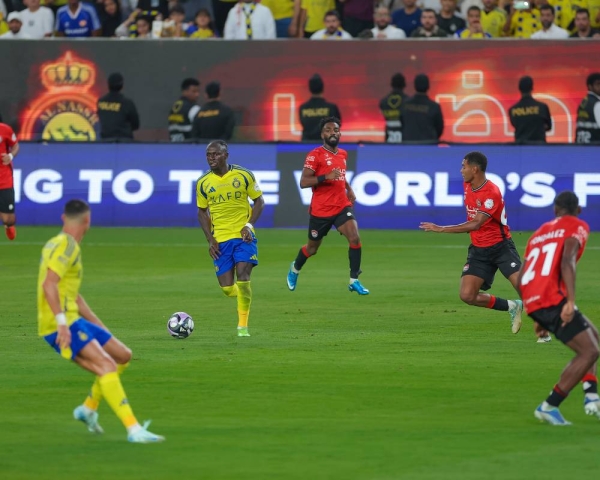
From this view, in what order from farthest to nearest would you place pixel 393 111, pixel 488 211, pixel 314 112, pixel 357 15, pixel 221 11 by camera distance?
pixel 221 11
pixel 357 15
pixel 393 111
pixel 314 112
pixel 488 211

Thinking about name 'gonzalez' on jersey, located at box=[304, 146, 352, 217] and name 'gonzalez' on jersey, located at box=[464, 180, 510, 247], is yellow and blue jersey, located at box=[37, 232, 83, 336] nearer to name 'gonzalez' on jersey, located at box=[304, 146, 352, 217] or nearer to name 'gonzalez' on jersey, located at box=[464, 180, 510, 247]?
name 'gonzalez' on jersey, located at box=[464, 180, 510, 247]

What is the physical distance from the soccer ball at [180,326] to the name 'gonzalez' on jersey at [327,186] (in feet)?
14.8

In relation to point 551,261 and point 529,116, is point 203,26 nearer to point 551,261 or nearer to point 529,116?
point 529,116

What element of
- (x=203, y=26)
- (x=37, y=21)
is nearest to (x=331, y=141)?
(x=203, y=26)

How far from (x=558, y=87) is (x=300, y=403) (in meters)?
18.2

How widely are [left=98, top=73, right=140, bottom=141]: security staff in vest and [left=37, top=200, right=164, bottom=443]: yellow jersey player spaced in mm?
17593

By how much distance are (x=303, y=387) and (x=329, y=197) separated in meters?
7.28

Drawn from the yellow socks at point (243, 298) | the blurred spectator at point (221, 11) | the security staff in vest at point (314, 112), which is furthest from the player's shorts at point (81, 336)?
the blurred spectator at point (221, 11)

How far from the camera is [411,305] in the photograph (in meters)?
17.1

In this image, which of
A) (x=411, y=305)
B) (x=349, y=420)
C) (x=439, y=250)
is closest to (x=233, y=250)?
(x=411, y=305)

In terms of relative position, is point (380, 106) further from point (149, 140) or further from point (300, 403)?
point (300, 403)

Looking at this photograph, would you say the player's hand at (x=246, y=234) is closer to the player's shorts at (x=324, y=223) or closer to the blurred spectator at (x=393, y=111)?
the player's shorts at (x=324, y=223)

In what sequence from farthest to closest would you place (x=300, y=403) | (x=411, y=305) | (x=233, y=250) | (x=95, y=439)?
(x=411, y=305) → (x=233, y=250) → (x=300, y=403) → (x=95, y=439)

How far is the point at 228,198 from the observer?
14.6 meters
